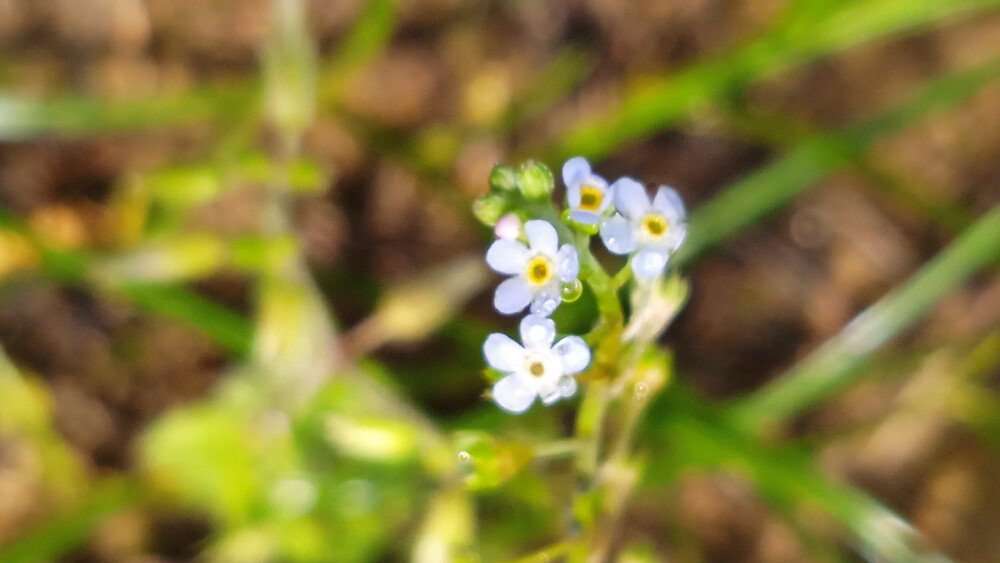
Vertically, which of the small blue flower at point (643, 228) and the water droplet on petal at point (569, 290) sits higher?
the small blue flower at point (643, 228)

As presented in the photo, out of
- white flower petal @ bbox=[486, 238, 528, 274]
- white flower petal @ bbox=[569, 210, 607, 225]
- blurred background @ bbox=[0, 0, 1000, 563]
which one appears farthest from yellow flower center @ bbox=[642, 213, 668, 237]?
blurred background @ bbox=[0, 0, 1000, 563]

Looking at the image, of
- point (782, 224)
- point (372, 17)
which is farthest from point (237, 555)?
point (782, 224)

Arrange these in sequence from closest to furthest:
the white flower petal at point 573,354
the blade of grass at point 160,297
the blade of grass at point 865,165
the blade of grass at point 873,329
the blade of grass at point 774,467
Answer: the white flower petal at point 573,354 → the blade of grass at point 774,467 → the blade of grass at point 160,297 → the blade of grass at point 873,329 → the blade of grass at point 865,165

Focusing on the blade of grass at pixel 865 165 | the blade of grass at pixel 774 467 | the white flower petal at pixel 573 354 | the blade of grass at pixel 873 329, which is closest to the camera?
the white flower petal at pixel 573 354

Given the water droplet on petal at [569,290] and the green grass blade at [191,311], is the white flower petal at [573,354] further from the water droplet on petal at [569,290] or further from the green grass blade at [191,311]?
the green grass blade at [191,311]

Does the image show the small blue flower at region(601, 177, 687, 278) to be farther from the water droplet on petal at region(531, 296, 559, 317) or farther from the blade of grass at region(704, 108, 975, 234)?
the blade of grass at region(704, 108, 975, 234)

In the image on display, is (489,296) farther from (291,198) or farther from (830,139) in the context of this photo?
(830,139)


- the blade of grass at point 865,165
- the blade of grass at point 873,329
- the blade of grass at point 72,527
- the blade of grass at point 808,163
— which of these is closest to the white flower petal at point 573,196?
the blade of grass at point 808,163
